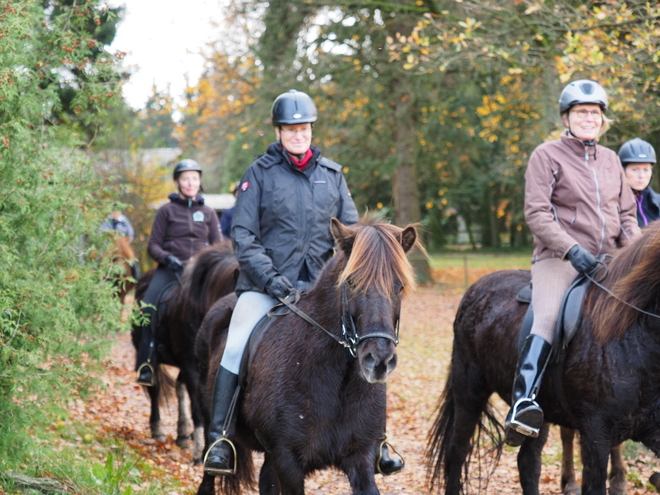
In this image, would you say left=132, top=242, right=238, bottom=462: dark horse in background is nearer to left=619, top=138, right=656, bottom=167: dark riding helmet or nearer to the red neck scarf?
the red neck scarf

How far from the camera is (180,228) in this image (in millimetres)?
9422

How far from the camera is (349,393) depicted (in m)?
4.34

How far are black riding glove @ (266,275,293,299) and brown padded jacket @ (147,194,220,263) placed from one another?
4799 millimetres

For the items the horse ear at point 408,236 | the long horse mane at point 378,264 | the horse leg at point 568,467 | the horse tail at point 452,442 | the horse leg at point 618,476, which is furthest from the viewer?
the horse leg at point 568,467

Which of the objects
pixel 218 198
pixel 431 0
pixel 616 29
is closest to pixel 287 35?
pixel 431 0

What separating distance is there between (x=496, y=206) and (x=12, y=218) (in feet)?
129

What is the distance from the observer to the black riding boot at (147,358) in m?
8.73

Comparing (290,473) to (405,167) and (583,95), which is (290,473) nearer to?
(583,95)

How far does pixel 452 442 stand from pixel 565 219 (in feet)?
7.34

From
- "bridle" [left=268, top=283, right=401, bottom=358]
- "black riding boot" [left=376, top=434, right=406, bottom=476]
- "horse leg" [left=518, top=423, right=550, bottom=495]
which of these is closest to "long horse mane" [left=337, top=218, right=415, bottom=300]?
"bridle" [left=268, top=283, right=401, bottom=358]

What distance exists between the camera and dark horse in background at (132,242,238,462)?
772cm

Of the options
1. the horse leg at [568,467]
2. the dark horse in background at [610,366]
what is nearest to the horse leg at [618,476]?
the horse leg at [568,467]

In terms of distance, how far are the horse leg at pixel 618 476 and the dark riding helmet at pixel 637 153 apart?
8.67ft

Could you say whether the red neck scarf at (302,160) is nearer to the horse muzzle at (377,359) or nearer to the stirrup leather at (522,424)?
the horse muzzle at (377,359)
